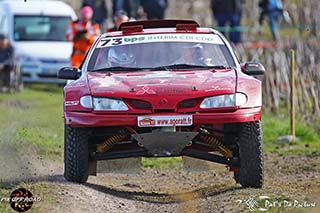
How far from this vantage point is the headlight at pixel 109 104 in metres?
10.5

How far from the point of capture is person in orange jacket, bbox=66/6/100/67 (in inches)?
815

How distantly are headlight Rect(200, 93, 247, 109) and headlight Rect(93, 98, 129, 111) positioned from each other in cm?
78

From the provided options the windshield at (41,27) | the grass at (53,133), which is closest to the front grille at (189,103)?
the grass at (53,133)

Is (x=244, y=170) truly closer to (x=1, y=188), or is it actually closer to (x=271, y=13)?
(x=1, y=188)

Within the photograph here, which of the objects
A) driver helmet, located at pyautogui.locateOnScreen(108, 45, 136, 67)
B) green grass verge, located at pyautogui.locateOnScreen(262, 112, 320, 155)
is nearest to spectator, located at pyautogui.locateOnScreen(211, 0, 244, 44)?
green grass verge, located at pyautogui.locateOnScreen(262, 112, 320, 155)

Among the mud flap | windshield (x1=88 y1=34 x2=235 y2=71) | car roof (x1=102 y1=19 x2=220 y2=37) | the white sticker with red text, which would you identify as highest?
car roof (x1=102 y1=19 x2=220 y2=37)

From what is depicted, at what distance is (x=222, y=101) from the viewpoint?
10.5m

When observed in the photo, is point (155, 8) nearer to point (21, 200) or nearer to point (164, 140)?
point (164, 140)

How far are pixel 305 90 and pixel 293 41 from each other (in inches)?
145

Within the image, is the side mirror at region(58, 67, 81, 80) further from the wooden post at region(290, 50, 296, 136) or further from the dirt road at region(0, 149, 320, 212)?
the wooden post at region(290, 50, 296, 136)

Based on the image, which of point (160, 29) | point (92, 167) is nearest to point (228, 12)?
point (160, 29)

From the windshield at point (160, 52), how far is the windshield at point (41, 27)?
15105 mm

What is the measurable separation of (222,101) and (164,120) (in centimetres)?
61

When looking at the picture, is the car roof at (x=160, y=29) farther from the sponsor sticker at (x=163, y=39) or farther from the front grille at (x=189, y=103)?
the front grille at (x=189, y=103)
